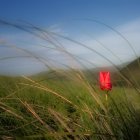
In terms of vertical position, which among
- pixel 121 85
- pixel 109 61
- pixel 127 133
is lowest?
pixel 127 133

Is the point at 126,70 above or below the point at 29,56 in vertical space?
below

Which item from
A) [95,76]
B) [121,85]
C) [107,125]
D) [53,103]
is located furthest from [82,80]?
[53,103]

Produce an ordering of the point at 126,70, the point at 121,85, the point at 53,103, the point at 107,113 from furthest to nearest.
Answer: the point at 53,103
the point at 121,85
the point at 126,70
the point at 107,113

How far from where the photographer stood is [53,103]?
3895 millimetres

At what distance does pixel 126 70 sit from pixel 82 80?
0.96 ft

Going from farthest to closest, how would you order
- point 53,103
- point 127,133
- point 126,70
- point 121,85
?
point 53,103
point 121,85
point 126,70
point 127,133

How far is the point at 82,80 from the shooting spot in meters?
1.75

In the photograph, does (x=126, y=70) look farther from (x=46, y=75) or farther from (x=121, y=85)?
(x=46, y=75)

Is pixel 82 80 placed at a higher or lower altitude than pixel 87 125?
higher

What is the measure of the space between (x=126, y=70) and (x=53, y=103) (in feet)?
6.80

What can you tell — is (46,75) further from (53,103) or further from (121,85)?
(53,103)

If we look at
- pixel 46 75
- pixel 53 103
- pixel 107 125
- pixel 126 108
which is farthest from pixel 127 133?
pixel 53 103

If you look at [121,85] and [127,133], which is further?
[121,85]

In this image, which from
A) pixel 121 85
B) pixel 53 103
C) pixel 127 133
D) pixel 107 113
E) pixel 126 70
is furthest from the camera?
pixel 53 103
